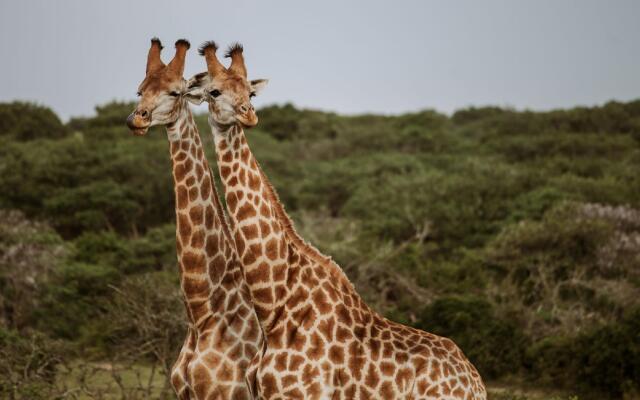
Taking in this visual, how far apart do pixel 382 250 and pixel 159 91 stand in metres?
9.68

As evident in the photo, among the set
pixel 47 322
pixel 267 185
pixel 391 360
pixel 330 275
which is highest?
pixel 267 185

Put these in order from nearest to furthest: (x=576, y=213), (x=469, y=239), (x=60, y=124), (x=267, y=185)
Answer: (x=267, y=185) → (x=576, y=213) → (x=469, y=239) → (x=60, y=124)

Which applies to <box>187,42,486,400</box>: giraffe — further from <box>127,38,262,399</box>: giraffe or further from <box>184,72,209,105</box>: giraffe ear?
<box>127,38,262,399</box>: giraffe

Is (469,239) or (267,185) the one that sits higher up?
(267,185)

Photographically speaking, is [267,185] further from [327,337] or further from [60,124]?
[60,124]

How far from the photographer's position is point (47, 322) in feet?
45.9

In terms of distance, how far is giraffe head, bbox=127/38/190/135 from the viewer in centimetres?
576

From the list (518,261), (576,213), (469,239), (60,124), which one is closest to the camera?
(518,261)

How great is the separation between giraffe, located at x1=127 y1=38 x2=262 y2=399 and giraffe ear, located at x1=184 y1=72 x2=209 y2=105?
0.11 meters

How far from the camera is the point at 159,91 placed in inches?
233

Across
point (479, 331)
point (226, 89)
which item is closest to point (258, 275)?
point (226, 89)

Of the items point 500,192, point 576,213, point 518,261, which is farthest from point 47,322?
point 500,192

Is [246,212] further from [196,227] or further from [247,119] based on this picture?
[247,119]

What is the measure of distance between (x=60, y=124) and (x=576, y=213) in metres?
22.1
